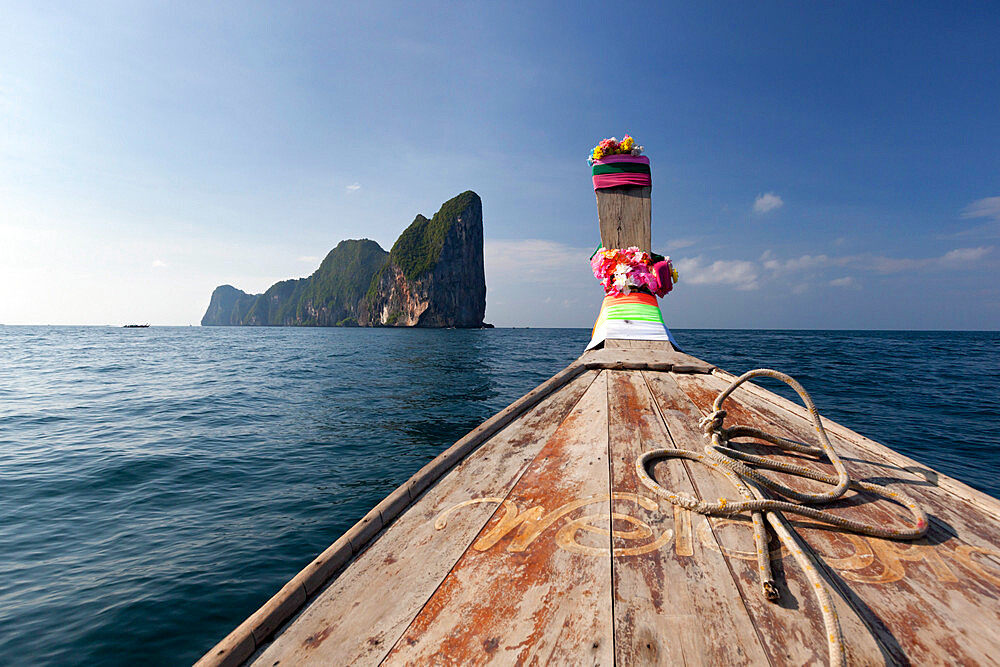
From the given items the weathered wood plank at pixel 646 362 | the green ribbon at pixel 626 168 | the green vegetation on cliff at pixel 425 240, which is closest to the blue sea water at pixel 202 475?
the weathered wood plank at pixel 646 362

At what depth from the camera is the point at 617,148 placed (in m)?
8.59

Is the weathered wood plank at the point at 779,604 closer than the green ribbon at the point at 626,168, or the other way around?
the weathered wood plank at the point at 779,604

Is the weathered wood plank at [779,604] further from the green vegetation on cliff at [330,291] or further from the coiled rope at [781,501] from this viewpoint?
the green vegetation on cliff at [330,291]

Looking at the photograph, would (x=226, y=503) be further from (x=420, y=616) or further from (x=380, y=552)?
(x=420, y=616)

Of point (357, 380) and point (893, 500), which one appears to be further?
point (357, 380)

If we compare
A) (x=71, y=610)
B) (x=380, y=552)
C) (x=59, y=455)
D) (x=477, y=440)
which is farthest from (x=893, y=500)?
(x=59, y=455)

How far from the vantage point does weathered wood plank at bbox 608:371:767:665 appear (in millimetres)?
1045

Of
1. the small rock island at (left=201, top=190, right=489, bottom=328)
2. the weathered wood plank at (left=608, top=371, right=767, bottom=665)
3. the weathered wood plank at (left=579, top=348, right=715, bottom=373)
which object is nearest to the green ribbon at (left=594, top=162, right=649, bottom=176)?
the weathered wood plank at (left=579, top=348, right=715, bottom=373)

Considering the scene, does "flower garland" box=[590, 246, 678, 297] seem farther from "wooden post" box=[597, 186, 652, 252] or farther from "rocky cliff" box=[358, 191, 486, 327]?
"rocky cliff" box=[358, 191, 486, 327]

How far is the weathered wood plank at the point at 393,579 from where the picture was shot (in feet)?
3.73

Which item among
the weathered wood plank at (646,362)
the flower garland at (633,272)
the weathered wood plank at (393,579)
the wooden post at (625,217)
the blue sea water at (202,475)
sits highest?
the wooden post at (625,217)

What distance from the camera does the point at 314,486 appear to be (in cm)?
475

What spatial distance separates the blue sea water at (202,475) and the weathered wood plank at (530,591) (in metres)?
2.33

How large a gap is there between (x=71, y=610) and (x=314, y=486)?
2104mm
